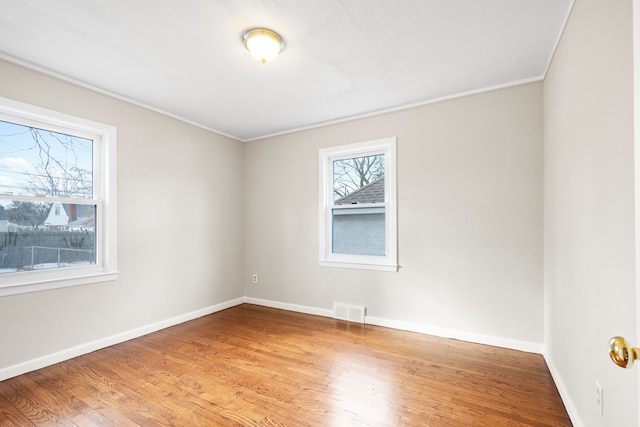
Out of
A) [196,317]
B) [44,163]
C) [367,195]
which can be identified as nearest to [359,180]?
[367,195]

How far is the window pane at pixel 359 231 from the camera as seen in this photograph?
12.7 feet

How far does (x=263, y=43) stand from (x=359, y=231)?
97.5 inches

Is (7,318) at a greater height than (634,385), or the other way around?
(634,385)

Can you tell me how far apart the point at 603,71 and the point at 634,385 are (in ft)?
4.39

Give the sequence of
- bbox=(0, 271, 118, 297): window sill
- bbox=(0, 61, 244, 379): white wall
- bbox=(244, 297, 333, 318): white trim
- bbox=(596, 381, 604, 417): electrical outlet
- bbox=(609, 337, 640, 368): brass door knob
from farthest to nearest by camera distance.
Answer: bbox=(244, 297, 333, 318): white trim < bbox=(0, 61, 244, 379): white wall < bbox=(0, 271, 118, 297): window sill < bbox=(596, 381, 604, 417): electrical outlet < bbox=(609, 337, 640, 368): brass door knob

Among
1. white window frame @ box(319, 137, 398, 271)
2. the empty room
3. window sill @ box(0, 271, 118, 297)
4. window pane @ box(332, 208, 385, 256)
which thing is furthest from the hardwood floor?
window pane @ box(332, 208, 385, 256)

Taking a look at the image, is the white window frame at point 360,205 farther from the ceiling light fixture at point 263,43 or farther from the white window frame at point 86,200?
the white window frame at point 86,200

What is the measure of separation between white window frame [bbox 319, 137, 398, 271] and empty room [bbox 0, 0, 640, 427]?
29mm

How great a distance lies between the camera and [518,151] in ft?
9.85

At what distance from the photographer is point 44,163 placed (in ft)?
9.30

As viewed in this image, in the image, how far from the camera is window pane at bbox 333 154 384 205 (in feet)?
12.8

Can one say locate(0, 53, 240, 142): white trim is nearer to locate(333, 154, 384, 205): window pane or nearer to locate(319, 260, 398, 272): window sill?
locate(333, 154, 384, 205): window pane

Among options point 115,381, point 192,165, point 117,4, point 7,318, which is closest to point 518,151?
point 117,4

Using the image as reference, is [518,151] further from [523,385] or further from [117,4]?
[117,4]
